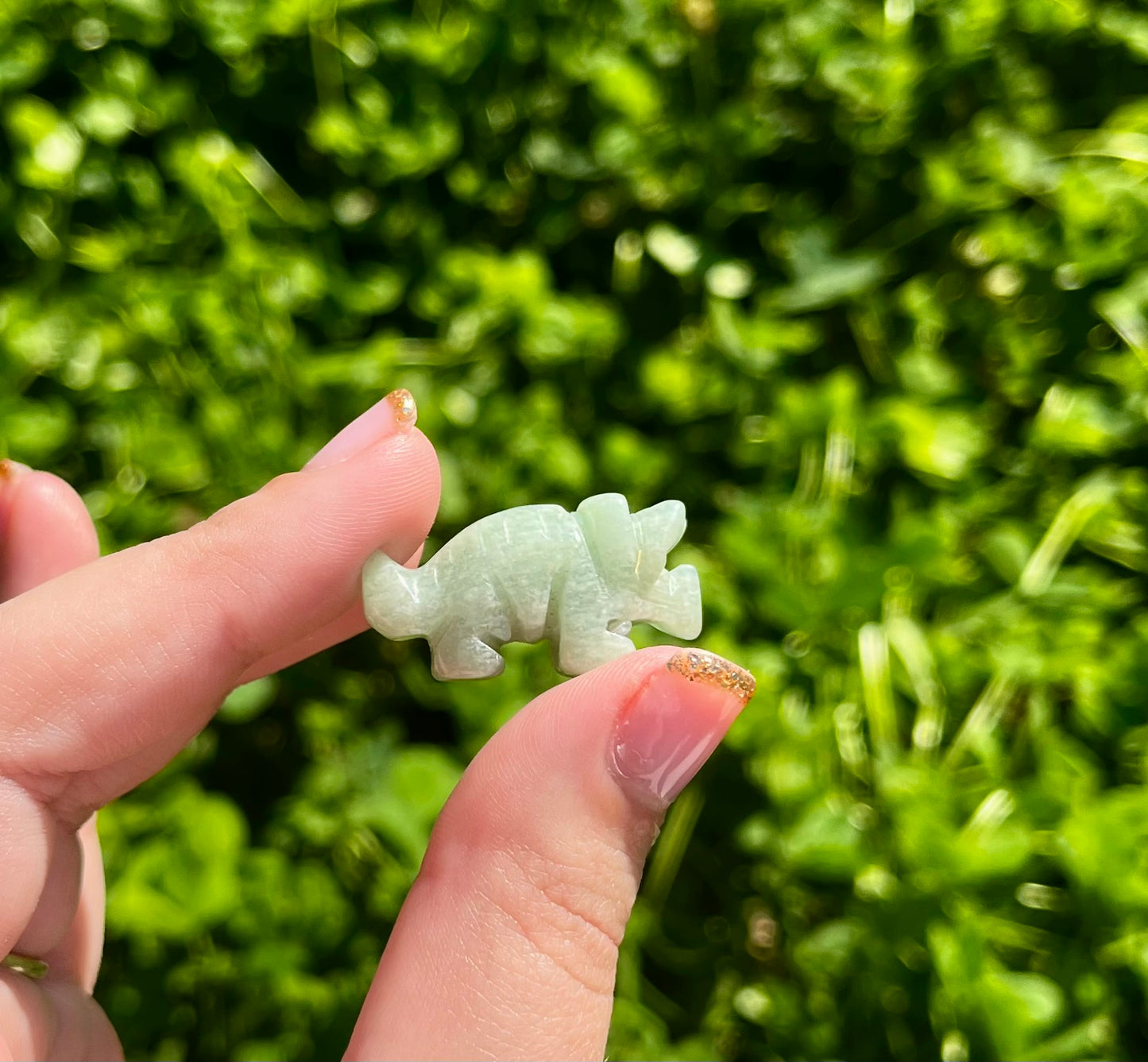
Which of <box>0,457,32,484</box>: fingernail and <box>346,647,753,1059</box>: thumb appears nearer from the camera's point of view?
<box>346,647,753,1059</box>: thumb

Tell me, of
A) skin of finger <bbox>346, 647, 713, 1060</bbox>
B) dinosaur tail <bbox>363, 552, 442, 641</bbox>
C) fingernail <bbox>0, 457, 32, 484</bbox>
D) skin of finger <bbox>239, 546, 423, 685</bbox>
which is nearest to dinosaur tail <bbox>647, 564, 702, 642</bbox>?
skin of finger <bbox>346, 647, 713, 1060</bbox>

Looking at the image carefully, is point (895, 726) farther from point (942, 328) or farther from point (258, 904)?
point (258, 904)

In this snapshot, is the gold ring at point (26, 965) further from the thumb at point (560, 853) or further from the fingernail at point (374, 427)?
the fingernail at point (374, 427)

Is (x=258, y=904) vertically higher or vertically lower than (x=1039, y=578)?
lower

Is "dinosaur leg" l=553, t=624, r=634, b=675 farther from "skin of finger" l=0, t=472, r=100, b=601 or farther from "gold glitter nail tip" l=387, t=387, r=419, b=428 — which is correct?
"skin of finger" l=0, t=472, r=100, b=601

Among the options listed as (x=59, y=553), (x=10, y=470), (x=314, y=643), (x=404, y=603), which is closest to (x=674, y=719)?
(x=404, y=603)

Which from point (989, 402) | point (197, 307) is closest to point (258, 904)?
point (197, 307)

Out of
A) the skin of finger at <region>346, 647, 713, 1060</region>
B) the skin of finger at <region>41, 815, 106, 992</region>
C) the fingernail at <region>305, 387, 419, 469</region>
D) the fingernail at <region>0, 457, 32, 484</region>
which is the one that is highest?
the fingernail at <region>305, 387, 419, 469</region>
